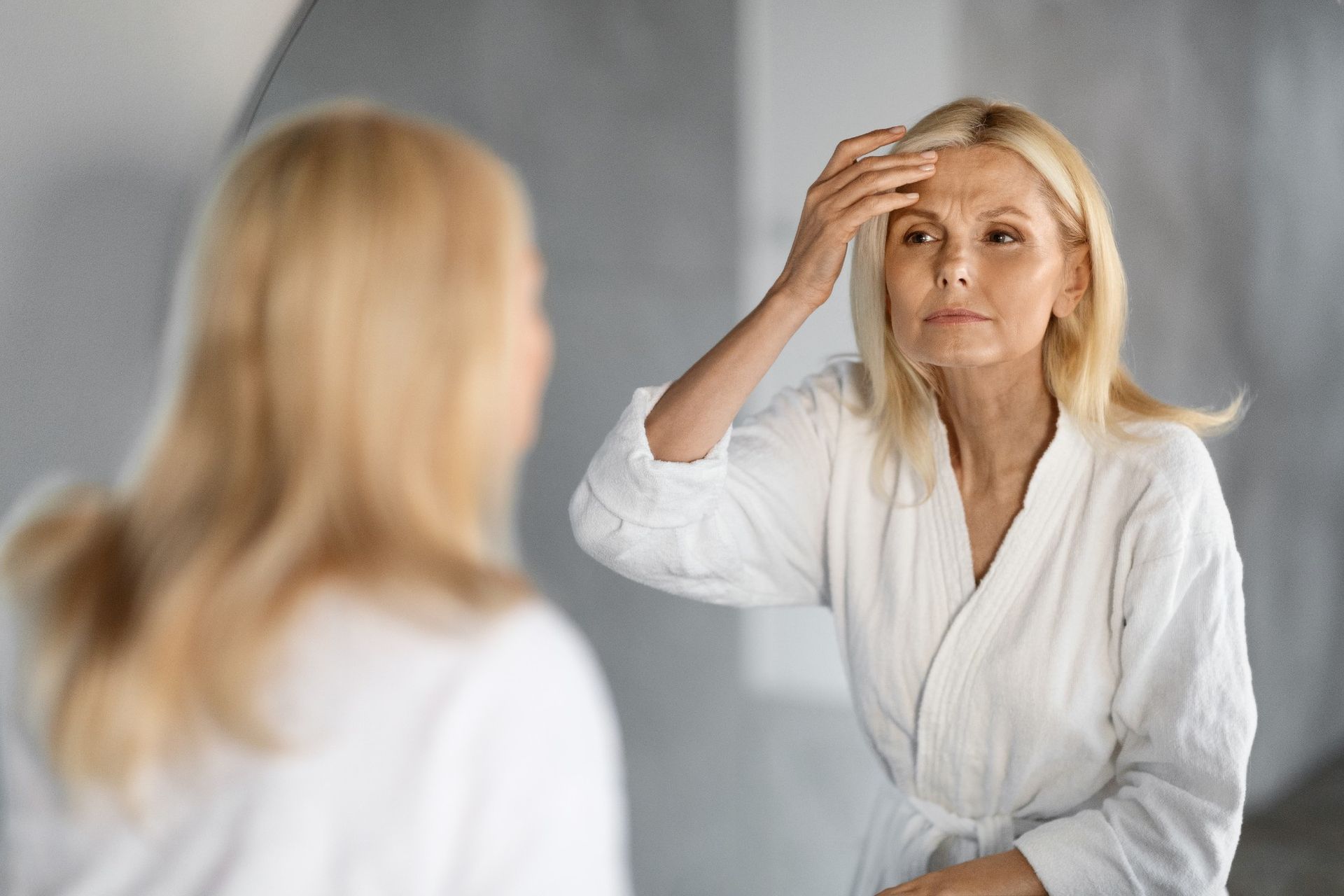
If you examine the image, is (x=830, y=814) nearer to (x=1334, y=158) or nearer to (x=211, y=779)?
(x=1334, y=158)

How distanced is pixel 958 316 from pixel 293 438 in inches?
25.0

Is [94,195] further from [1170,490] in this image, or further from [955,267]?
[1170,490]

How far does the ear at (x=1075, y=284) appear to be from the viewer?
106cm

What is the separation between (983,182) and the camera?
3.33 feet

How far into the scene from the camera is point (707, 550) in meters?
1.07

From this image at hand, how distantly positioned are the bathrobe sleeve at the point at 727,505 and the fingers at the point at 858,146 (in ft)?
0.79

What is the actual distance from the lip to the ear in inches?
4.1

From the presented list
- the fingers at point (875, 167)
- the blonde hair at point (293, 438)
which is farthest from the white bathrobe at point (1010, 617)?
the blonde hair at point (293, 438)

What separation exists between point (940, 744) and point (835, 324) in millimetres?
580

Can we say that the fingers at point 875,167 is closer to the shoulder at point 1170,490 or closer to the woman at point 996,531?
the woman at point 996,531

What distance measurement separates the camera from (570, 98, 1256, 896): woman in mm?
949

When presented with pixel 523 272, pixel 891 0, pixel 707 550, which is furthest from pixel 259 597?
pixel 891 0

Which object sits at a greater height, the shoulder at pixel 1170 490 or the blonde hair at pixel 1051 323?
the blonde hair at pixel 1051 323

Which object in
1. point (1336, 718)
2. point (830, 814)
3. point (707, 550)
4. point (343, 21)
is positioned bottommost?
point (830, 814)
